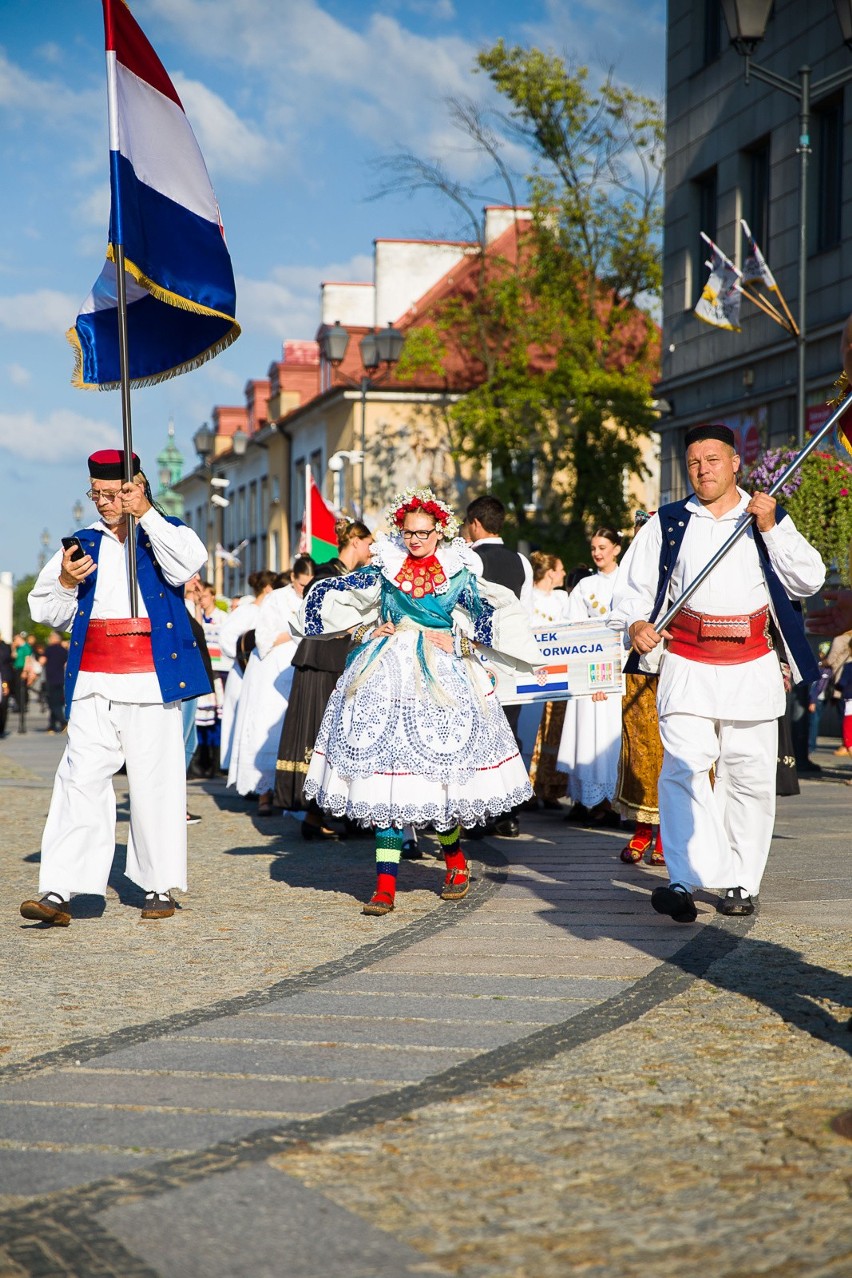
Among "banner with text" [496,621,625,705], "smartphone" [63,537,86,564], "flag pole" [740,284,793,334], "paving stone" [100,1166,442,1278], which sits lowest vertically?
"paving stone" [100,1166,442,1278]

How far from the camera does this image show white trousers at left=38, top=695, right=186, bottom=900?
735 centimetres

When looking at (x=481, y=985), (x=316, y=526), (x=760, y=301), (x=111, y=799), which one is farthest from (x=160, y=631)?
(x=760, y=301)

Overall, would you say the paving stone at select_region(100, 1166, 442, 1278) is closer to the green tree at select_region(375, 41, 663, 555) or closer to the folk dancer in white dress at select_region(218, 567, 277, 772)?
the folk dancer in white dress at select_region(218, 567, 277, 772)

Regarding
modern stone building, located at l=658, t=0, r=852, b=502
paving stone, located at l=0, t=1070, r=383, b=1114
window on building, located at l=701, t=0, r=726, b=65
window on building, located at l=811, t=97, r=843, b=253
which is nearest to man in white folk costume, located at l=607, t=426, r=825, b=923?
paving stone, located at l=0, t=1070, r=383, b=1114

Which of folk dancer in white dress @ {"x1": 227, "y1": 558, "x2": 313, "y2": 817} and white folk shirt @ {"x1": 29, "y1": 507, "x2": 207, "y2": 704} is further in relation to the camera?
folk dancer in white dress @ {"x1": 227, "y1": 558, "x2": 313, "y2": 817}

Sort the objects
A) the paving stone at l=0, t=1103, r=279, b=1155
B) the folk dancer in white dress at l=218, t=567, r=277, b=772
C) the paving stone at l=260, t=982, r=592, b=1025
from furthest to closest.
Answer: the folk dancer in white dress at l=218, t=567, r=277, b=772, the paving stone at l=260, t=982, r=592, b=1025, the paving stone at l=0, t=1103, r=279, b=1155

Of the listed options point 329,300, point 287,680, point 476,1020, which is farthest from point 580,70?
point 476,1020

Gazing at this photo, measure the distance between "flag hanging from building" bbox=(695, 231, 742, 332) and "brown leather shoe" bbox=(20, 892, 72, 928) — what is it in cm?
1638

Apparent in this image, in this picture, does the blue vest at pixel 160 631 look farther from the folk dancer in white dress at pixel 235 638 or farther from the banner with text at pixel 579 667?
the folk dancer in white dress at pixel 235 638

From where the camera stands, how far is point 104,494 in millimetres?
7547

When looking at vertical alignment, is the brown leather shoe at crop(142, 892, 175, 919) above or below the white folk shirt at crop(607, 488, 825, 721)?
below

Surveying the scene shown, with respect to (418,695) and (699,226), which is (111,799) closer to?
(418,695)

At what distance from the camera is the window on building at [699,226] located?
1048 inches

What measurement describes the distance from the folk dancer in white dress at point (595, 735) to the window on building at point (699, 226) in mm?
16069
